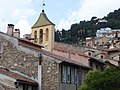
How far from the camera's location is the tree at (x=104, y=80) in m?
24.6

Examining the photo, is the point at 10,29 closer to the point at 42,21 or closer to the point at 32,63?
the point at 32,63

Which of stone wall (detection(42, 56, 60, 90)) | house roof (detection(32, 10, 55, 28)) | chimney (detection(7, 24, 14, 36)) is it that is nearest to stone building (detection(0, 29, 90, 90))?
stone wall (detection(42, 56, 60, 90))

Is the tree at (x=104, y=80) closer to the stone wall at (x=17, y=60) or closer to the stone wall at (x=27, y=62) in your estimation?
the stone wall at (x=27, y=62)

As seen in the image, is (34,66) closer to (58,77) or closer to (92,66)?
(58,77)

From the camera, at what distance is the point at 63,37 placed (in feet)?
461

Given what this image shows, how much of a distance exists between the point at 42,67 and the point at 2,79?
4.95 m

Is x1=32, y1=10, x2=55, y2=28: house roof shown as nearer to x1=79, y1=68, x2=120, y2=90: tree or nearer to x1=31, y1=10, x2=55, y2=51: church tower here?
x1=31, y1=10, x2=55, y2=51: church tower

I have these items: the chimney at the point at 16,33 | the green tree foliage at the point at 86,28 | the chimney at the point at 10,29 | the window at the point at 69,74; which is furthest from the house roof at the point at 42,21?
the green tree foliage at the point at 86,28

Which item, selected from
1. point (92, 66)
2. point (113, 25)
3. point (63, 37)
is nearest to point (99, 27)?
point (113, 25)

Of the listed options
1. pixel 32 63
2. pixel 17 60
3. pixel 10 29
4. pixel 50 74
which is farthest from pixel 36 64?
pixel 10 29

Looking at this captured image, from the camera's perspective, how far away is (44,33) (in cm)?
4128

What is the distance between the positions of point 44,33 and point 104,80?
57.0ft

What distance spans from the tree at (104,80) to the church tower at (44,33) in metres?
15.6

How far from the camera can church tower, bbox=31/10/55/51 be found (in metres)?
41.2
